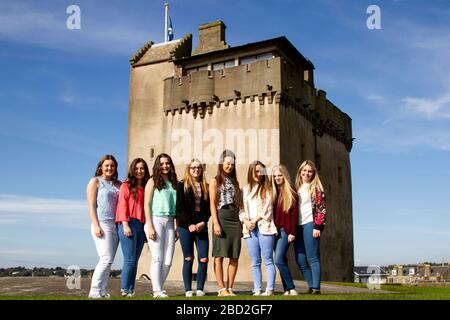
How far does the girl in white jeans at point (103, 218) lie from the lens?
8961mm

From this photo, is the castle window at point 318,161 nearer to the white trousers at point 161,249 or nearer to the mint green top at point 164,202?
the mint green top at point 164,202

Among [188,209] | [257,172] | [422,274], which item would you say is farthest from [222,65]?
[422,274]

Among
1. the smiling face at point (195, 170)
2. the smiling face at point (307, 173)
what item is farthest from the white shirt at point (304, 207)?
the smiling face at point (195, 170)

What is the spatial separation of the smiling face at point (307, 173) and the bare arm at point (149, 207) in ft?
9.24

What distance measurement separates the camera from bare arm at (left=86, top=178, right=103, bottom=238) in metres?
8.95

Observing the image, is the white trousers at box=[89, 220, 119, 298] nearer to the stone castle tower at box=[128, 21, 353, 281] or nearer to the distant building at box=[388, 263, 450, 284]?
the stone castle tower at box=[128, 21, 353, 281]

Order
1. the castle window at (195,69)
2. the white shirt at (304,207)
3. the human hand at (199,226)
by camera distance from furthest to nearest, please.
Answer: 1. the castle window at (195,69)
2. the white shirt at (304,207)
3. the human hand at (199,226)

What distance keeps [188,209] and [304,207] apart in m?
2.15

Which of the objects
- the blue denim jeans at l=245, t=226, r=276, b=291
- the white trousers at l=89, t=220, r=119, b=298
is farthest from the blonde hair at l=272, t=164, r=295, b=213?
the white trousers at l=89, t=220, r=119, b=298

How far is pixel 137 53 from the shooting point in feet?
107

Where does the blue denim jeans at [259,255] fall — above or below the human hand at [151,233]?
below

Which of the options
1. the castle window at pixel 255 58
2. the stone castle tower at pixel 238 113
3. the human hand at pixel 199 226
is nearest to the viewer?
the human hand at pixel 199 226

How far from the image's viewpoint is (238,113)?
27.1 metres

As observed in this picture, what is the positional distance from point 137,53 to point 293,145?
468 inches
